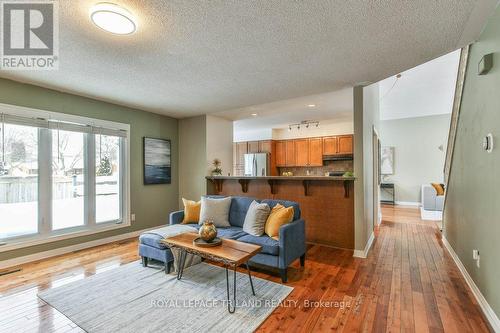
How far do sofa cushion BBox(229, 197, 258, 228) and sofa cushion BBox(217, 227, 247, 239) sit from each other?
0.50 feet

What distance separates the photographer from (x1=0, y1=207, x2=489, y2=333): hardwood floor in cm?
198

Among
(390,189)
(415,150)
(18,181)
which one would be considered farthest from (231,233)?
(415,150)

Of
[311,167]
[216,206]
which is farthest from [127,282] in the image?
[311,167]

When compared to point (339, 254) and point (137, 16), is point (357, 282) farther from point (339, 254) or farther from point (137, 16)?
point (137, 16)

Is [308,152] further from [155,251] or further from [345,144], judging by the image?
[155,251]

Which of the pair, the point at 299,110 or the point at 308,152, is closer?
the point at 299,110

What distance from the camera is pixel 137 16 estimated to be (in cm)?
187

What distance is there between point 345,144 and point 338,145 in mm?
184

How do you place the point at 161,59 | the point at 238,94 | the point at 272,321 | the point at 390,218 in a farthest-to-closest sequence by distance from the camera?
the point at 390,218 → the point at 238,94 → the point at 161,59 → the point at 272,321

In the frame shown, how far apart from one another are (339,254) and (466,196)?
68.9 inches

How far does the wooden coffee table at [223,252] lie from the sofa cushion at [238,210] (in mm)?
902

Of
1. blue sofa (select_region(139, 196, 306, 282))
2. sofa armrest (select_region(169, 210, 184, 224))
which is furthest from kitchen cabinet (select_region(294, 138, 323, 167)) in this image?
sofa armrest (select_region(169, 210, 184, 224))

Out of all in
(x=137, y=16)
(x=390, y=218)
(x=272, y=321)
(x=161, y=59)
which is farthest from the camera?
(x=390, y=218)

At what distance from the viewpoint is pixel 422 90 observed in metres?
5.62
